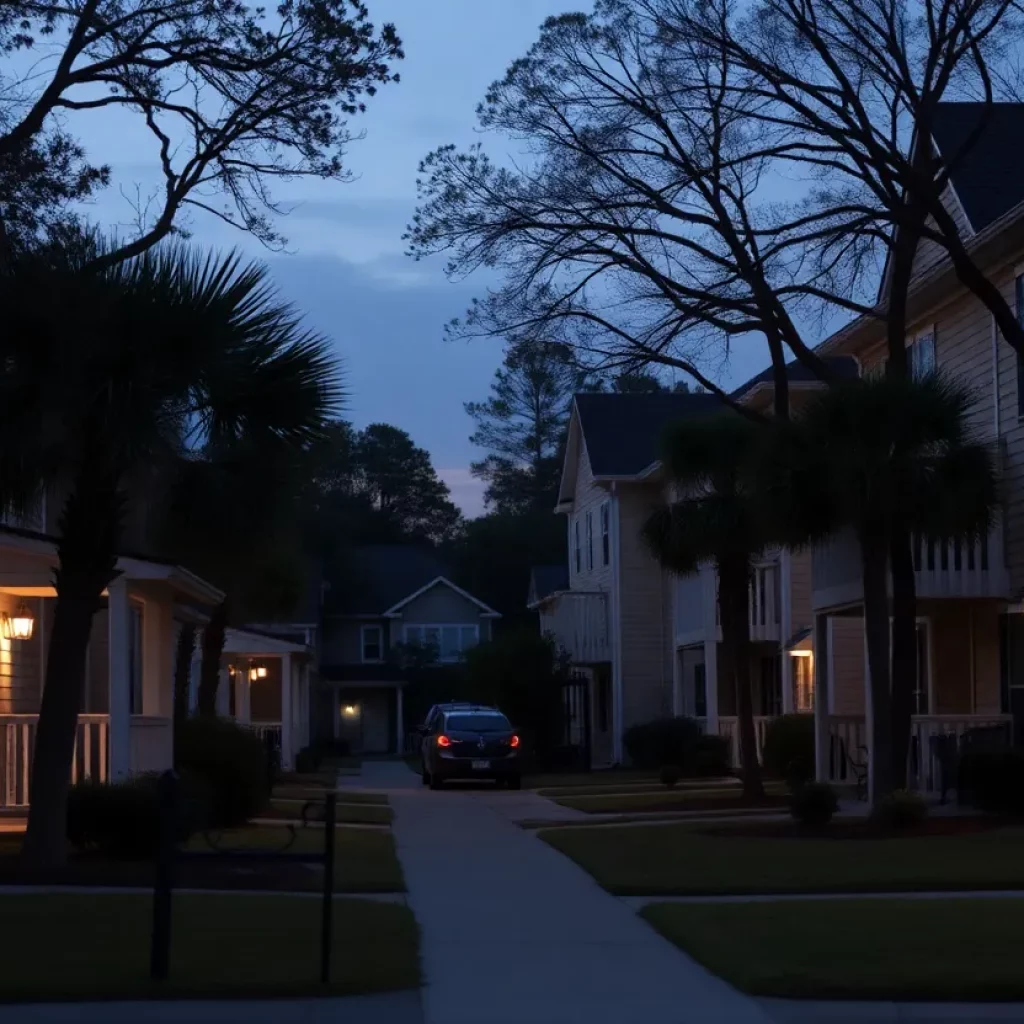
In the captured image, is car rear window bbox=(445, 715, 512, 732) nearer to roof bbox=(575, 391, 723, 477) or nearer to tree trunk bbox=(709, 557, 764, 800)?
tree trunk bbox=(709, 557, 764, 800)

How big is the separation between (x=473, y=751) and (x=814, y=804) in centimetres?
1226

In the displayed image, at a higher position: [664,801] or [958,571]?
[958,571]

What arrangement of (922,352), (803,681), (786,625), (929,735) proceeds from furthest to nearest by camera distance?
1. (803,681)
2. (786,625)
3. (922,352)
4. (929,735)

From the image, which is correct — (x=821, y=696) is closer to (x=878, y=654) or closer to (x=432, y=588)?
(x=878, y=654)

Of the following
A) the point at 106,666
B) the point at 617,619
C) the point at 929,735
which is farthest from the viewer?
the point at 617,619

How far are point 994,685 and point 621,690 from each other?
17.2 metres

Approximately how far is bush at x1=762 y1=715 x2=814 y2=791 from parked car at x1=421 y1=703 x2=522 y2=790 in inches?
183

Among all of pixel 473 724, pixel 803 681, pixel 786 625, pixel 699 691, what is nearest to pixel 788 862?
pixel 473 724

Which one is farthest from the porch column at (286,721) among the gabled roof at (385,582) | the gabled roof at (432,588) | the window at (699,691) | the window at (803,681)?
the gabled roof at (385,582)

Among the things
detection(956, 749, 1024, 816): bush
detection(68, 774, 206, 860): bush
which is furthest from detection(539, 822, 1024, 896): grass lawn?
detection(68, 774, 206, 860): bush

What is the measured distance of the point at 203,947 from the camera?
34.8 feet

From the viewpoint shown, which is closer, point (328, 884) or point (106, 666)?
point (328, 884)

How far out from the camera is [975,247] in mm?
22094

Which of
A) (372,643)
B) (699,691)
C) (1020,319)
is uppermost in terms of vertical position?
(1020,319)
